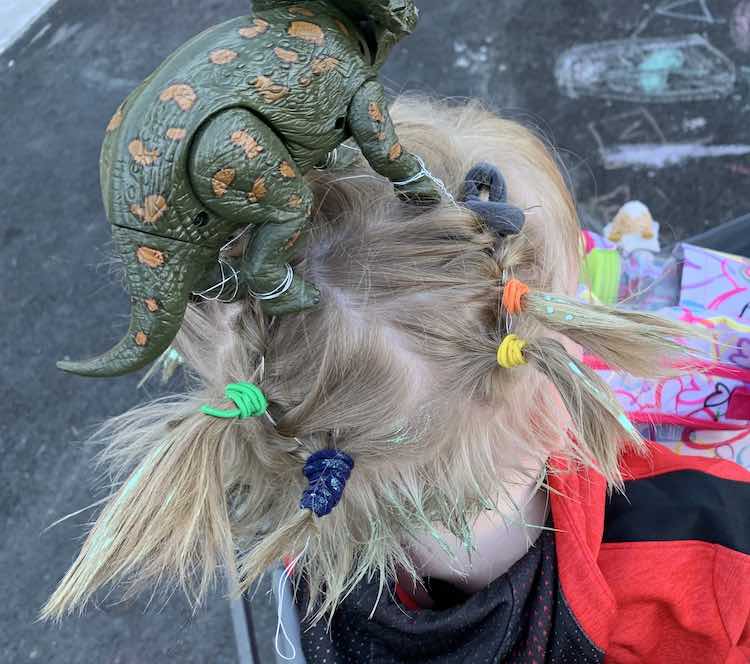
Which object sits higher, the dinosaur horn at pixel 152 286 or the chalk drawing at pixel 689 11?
the dinosaur horn at pixel 152 286

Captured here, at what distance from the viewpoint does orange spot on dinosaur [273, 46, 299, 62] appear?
41 centimetres

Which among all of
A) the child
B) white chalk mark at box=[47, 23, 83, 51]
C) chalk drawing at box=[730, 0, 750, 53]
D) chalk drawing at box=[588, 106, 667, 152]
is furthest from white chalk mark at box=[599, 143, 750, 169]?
white chalk mark at box=[47, 23, 83, 51]

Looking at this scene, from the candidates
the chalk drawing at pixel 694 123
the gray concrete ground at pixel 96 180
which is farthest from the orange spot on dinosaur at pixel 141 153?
the chalk drawing at pixel 694 123

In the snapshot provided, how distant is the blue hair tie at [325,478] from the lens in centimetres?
54

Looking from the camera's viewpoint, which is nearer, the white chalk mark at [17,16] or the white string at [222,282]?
the white string at [222,282]

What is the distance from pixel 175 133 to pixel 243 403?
0.22m

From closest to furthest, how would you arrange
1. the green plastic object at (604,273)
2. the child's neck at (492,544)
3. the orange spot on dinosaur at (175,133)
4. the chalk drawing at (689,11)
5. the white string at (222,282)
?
the orange spot on dinosaur at (175,133) → the white string at (222,282) → the child's neck at (492,544) → the green plastic object at (604,273) → the chalk drawing at (689,11)

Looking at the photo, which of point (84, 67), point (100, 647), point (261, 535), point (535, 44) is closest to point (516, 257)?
point (261, 535)

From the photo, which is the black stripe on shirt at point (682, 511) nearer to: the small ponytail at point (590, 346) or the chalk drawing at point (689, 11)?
the small ponytail at point (590, 346)

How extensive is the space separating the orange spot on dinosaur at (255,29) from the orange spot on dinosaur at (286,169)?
0.24 ft

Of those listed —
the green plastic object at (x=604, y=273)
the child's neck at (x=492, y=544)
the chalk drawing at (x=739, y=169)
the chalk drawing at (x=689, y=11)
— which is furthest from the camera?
the chalk drawing at (x=689, y=11)

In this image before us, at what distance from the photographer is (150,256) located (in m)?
0.42

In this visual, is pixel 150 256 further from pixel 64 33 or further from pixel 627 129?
pixel 64 33

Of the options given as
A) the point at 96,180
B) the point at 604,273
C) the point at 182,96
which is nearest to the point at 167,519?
the point at 182,96
